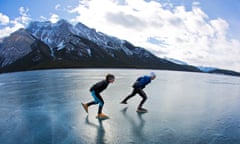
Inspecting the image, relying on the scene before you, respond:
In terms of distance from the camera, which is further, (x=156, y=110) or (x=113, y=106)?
(x=113, y=106)

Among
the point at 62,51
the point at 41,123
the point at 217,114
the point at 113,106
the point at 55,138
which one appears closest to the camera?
the point at 55,138

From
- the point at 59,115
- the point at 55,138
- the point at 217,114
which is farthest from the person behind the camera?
the point at 217,114

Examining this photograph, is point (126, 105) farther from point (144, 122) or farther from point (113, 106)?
point (144, 122)

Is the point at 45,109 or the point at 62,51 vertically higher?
the point at 62,51

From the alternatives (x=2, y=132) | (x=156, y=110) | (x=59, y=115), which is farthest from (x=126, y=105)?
(x=2, y=132)

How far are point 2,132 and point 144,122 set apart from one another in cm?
449

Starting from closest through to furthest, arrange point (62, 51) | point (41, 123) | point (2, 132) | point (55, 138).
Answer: point (55, 138) < point (2, 132) < point (41, 123) < point (62, 51)

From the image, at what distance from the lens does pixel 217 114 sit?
346 inches

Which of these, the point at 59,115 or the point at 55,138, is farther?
the point at 59,115

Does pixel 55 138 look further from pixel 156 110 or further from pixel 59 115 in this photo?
pixel 156 110

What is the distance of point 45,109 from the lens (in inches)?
357

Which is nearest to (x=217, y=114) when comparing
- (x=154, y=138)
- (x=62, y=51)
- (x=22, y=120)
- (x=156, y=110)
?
(x=156, y=110)

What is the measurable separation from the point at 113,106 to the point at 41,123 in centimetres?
384

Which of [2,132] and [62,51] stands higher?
[62,51]
